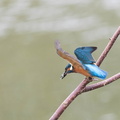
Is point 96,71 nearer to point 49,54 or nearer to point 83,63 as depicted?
point 83,63

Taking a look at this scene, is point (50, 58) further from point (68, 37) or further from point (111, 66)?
point (111, 66)

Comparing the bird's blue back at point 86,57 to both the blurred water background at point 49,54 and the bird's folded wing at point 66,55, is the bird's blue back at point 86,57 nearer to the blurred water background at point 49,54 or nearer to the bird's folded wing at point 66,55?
the bird's folded wing at point 66,55

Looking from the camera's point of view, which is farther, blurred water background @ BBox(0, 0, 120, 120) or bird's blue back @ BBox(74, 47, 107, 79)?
blurred water background @ BBox(0, 0, 120, 120)

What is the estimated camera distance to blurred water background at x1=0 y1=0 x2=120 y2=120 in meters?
2.88

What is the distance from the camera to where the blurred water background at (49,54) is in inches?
113

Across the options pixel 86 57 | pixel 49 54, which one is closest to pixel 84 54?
pixel 86 57

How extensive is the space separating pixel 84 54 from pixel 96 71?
31 mm

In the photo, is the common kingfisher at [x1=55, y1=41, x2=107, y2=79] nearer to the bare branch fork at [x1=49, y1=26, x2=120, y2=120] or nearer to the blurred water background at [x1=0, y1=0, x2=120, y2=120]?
the bare branch fork at [x1=49, y1=26, x2=120, y2=120]

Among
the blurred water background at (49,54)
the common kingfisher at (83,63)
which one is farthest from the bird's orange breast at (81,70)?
the blurred water background at (49,54)

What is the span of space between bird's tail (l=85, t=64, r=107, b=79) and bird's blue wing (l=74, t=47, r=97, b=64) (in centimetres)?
1

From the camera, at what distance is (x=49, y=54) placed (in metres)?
3.40

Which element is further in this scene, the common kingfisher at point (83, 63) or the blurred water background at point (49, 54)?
the blurred water background at point (49, 54)

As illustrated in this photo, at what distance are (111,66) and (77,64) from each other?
2591 millimetres

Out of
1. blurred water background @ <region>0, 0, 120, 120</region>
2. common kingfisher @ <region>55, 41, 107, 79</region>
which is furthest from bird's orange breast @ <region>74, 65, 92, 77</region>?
blurred water background @ <region>0, 0, 120, 120</region>
